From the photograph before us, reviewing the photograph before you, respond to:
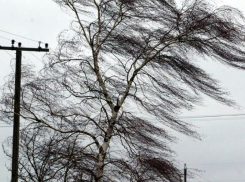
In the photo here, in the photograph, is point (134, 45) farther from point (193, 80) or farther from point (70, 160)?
point (70, 160)

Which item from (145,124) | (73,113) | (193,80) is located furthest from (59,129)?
(193,80)

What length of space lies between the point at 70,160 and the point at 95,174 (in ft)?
2.43

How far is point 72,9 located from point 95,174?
4821mm

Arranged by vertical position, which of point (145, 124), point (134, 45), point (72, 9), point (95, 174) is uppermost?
point (72, 9)

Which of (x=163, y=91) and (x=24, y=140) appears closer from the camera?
(x=163, y=91)

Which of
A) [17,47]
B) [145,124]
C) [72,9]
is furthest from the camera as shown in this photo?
[17,47]

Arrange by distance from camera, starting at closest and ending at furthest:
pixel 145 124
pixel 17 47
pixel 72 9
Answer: pixel 145 124 → pixel 72 9 → pixel 17 47

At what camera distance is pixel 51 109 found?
1972 centimetres

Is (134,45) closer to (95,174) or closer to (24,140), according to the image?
(95,174)

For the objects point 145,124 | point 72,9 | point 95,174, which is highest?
point 72,9

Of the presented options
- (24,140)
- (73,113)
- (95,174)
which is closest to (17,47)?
(24,140)

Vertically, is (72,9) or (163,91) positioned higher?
(72,9)

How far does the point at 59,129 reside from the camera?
19.7 metres

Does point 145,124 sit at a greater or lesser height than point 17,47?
lesser
